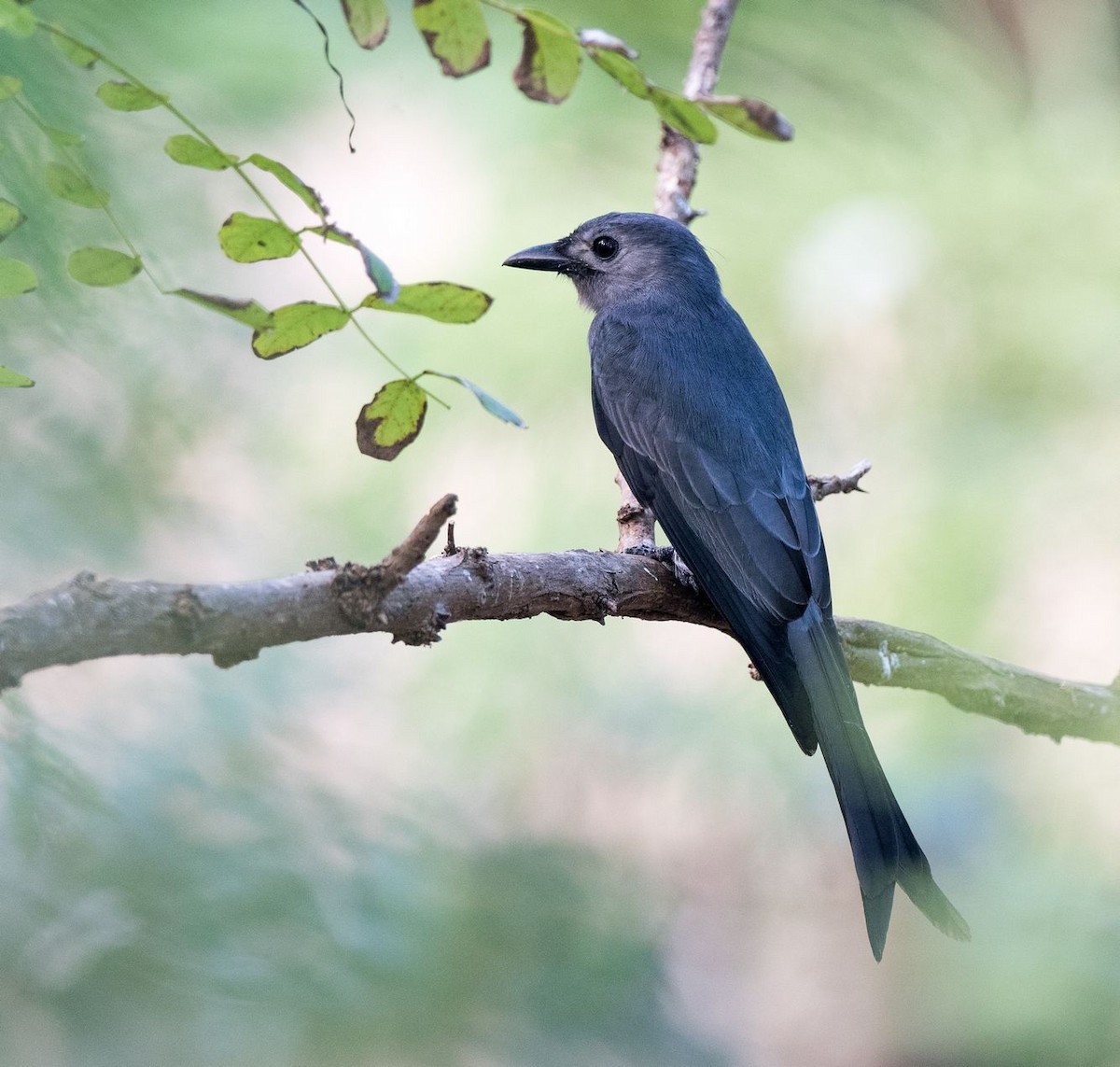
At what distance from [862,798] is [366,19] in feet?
4.41

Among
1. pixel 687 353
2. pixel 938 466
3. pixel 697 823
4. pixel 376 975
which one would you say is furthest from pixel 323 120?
pixel 376 975

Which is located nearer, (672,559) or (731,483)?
(672,559)

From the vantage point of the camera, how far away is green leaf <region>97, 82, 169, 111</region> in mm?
828

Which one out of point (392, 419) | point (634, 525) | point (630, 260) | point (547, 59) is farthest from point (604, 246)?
point (392, 419)

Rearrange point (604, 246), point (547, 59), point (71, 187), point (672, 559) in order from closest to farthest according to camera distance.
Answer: point (71, 187) < point (547, 59) < point (672, 559) < point (604, 246)

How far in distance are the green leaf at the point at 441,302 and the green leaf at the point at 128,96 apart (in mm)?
204

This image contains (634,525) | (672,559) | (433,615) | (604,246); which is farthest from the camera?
(604,246)

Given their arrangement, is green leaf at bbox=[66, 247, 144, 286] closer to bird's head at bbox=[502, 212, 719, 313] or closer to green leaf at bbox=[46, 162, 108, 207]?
green leaf at bbox=[46, 162, 108, 207]

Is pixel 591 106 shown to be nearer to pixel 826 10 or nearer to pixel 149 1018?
pixel 826 10

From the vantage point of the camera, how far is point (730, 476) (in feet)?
7.41

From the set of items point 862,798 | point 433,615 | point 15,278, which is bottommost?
point 862,798

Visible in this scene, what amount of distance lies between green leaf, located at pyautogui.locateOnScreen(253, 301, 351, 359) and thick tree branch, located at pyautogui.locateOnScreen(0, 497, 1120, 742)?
20cm

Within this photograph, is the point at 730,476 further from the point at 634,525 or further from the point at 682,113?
the point at 682,113

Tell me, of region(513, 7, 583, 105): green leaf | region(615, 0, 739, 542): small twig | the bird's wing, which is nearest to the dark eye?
region(615, 0, 739, 542): small twig
